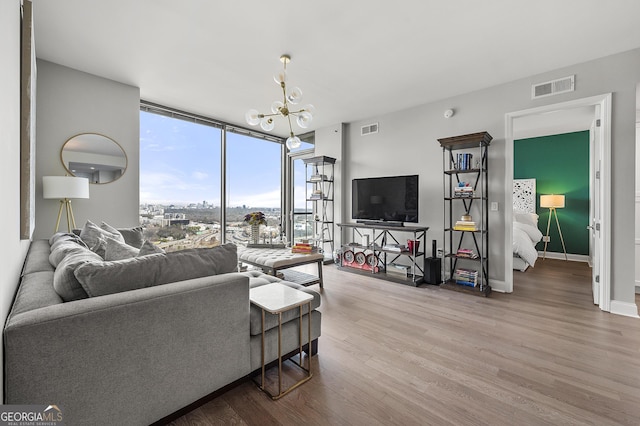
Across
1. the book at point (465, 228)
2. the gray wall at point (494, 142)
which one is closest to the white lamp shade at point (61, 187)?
the gray wall at point (494, 142)

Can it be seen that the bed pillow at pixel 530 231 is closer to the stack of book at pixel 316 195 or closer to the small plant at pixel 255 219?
the stack of book at pixel 316 195

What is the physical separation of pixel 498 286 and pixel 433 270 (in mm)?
812

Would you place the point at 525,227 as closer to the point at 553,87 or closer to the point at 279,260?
the point at 553,87

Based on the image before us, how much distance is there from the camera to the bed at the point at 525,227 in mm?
4586

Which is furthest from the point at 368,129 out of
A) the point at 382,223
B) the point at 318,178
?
the point at 382,223

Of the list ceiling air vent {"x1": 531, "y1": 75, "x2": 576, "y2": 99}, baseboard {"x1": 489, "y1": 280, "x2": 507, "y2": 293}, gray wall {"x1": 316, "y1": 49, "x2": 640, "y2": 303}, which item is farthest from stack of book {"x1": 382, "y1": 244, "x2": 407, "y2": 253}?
ceiling air vent {"x1": 531, "y1": 75, "x2": 576, "y2": 99}

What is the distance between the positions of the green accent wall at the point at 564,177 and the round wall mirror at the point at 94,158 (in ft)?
24.8

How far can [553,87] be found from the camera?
3258mm

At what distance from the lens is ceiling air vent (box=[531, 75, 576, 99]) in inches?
124

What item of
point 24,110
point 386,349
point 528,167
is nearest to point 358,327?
point 386,349

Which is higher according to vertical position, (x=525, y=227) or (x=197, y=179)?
(x=197, y=179)

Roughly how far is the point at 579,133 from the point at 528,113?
3216mm

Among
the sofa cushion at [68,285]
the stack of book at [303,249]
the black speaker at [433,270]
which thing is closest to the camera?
the sofa cushion at [68,285]

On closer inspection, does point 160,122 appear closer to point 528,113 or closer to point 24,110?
point 24,110
